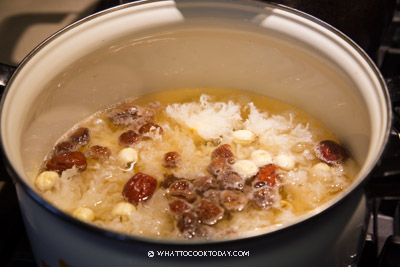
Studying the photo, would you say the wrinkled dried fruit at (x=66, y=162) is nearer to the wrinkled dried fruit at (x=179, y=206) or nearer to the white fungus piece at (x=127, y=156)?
the white fungus piece at (x=127, y=156)

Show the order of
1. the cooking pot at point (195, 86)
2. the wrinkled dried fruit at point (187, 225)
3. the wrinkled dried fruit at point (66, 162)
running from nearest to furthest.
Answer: the cooking pot at point (195, 86), the wrinkled dried fruit at point (187, 225), the wrinkled dried fruit at point (66, 162)

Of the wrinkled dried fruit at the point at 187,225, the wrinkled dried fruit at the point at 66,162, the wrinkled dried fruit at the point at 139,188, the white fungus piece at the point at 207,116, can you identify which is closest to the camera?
the wrinkled dried fruit at the point at 187,225

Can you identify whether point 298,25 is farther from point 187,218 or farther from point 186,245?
point 186,245

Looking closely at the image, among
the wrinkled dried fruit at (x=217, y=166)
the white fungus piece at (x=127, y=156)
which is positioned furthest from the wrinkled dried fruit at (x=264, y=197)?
the white fungus piece at (x=127, y=156)

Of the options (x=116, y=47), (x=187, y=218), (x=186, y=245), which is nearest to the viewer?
(x=186, y=245)

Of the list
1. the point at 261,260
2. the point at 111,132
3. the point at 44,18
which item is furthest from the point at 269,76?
the point at 44,18

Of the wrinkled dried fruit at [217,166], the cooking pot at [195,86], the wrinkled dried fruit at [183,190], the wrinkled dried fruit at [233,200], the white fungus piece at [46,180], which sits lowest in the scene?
the white fungus piece at [46,180]

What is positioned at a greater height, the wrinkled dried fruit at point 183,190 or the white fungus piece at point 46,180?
the wrinkled dried fruit at point 183,190

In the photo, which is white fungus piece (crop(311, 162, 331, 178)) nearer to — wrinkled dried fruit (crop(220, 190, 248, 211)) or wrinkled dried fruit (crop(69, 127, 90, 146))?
wrinkled dried fruit (crop(220, 190, 248, 211))
